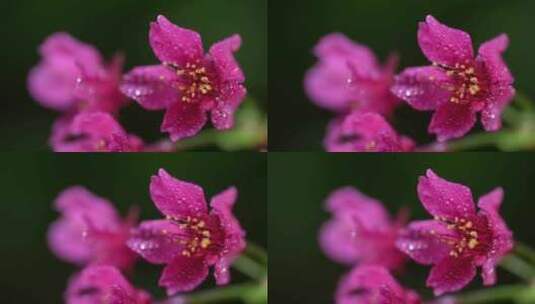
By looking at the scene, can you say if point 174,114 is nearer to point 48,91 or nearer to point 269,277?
point 269,277

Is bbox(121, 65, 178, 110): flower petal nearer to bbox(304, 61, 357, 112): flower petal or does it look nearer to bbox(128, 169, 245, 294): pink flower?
bbox(128, 169, 245, 294): pink flower

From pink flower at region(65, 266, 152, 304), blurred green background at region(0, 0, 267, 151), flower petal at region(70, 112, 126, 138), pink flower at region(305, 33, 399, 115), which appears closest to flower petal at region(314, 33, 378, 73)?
pink flower at region(305, 33, 399, 115)

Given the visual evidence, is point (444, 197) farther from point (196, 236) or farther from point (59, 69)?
point (59, 69)

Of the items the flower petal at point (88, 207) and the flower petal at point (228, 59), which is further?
the flower petal at point (88, 207)

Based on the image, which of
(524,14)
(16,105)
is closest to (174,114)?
(16,105)

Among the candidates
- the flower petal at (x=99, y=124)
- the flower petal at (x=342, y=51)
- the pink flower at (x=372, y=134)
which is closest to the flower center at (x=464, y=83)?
the pink flower at (x=372, y=134)

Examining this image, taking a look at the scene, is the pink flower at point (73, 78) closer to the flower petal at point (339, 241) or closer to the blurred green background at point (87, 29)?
the blurred green background at point (87, 29)
